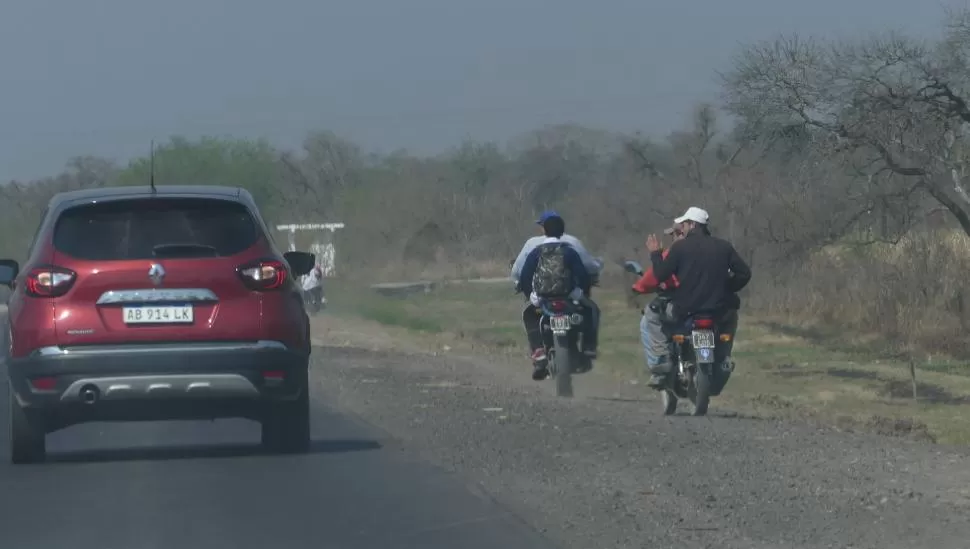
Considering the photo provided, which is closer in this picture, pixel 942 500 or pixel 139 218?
pixel 942 500

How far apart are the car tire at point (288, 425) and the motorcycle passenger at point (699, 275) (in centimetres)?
394

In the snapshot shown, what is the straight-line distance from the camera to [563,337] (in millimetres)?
17266

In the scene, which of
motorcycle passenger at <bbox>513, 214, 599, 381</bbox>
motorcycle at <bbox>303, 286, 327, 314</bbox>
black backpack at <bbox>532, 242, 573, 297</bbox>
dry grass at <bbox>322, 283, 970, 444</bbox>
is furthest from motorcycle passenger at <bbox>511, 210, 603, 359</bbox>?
motorcycle at <bbox>303, 286, 327, 314</bbox>

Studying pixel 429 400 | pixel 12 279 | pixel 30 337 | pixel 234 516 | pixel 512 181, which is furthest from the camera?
pixel 512 181

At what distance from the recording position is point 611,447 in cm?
1254

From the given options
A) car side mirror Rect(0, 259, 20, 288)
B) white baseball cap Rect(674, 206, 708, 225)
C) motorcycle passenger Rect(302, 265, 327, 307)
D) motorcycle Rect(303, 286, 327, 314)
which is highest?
white baseball cap Rect(674, 206, 708, 225)

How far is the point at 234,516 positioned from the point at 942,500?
13.0 ft

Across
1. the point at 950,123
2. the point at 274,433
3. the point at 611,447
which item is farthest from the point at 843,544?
the point at 950,123

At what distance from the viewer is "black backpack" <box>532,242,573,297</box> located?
17250 mm

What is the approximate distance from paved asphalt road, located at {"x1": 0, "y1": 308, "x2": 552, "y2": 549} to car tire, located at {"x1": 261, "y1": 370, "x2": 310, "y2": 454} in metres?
0.15

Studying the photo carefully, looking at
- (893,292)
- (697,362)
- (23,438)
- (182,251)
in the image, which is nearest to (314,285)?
(893,292)

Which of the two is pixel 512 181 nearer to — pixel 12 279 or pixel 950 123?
pixel 950 123

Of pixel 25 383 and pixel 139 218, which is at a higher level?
pixel 139 218

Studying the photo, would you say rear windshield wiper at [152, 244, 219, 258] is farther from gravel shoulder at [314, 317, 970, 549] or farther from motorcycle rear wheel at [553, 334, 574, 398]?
motorcycle rear wheel at [553, 334, 574, 398]
